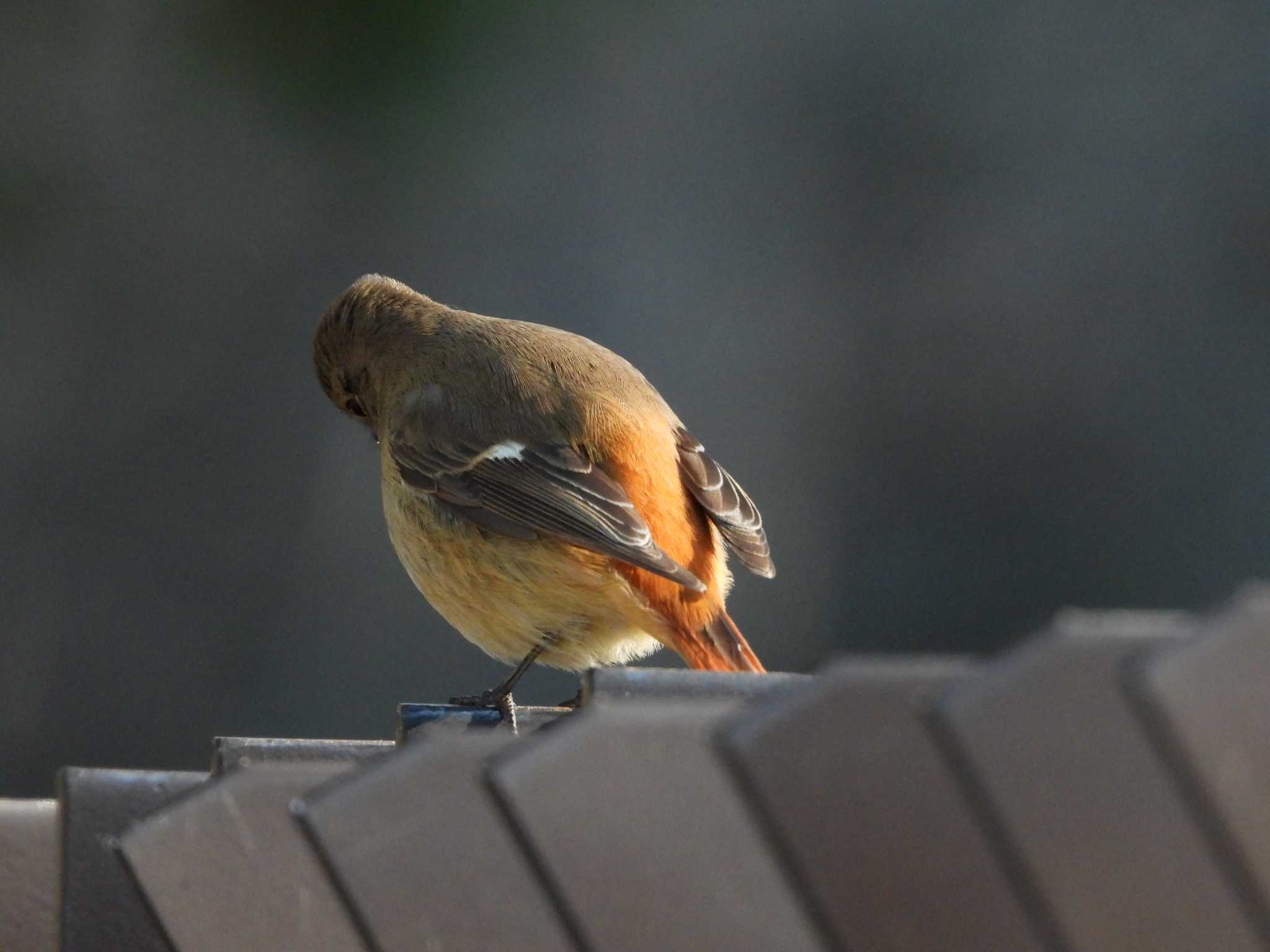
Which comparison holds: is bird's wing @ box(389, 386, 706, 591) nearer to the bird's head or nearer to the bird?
the bird

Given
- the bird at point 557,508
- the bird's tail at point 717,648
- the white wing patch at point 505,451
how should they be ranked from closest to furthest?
the bird's tail at point 717,648 < the bird at point 557,508 < the white wing patch at point 505,451

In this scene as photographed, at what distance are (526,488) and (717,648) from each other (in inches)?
18.9

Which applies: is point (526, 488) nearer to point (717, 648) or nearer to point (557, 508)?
point (557, 508)

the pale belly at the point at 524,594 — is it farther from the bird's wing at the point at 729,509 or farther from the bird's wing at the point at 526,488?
the bird's wing at the point at 729,509

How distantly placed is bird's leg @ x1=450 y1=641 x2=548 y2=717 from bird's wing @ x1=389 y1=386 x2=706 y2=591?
0.69 feet

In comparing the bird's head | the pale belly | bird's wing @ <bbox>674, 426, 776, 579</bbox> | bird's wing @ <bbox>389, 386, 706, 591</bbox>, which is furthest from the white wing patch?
the bird's head

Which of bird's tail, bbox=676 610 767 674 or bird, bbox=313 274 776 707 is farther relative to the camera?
bird, bbox=313 274 776 707

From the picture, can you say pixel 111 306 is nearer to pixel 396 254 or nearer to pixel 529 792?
pixel 396 254

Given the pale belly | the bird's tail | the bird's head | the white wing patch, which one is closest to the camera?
the bird's tail

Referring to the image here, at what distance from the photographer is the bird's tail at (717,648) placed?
2.81 meters

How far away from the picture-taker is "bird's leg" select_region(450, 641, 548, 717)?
2.96 meters

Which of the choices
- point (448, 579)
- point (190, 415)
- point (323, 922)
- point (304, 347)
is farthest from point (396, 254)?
point (323, 922)

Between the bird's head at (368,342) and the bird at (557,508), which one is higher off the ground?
the bird's head at (368,342)

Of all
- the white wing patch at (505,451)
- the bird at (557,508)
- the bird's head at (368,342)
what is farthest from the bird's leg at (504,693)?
the bird's head at (368,342)
